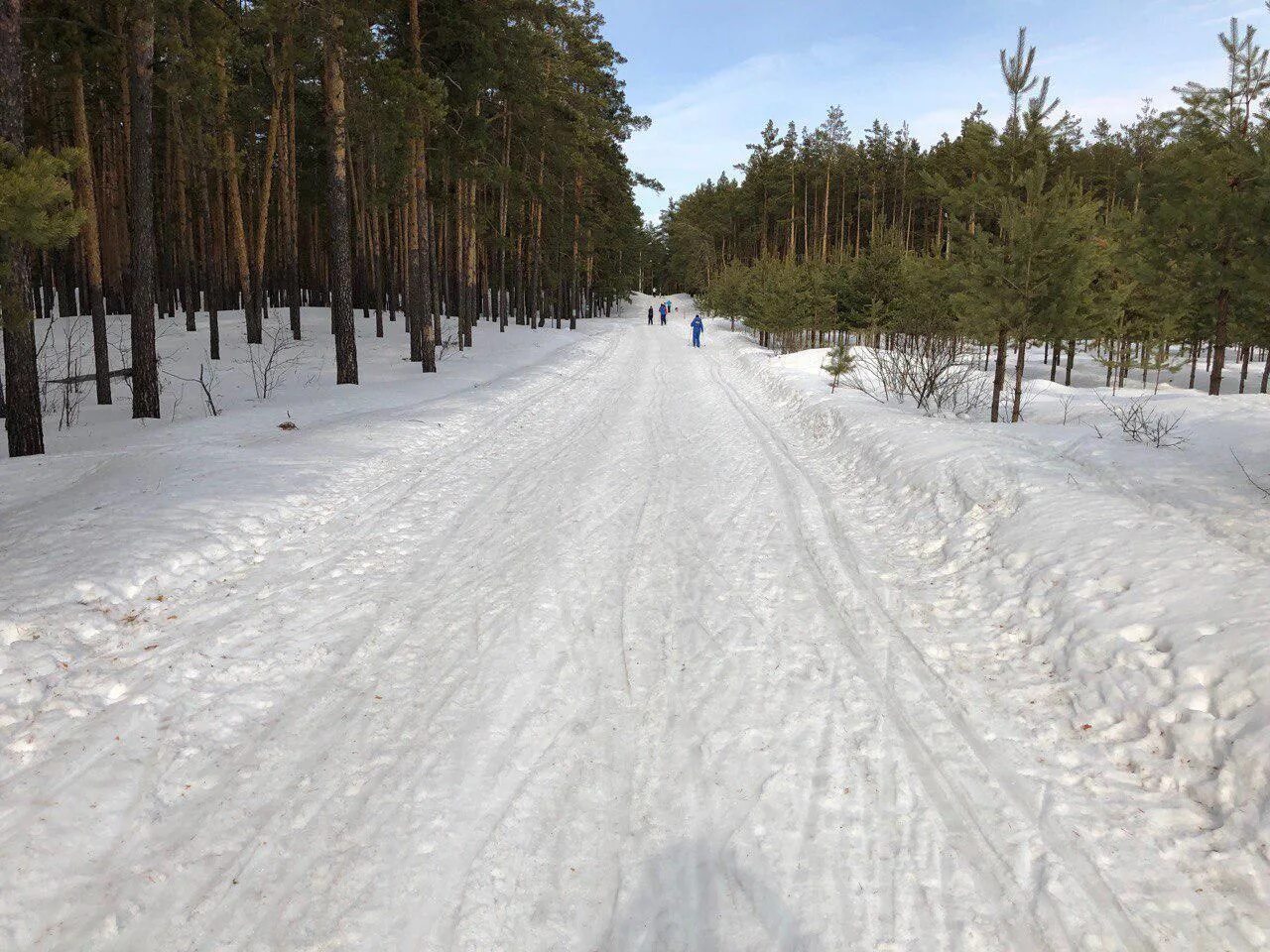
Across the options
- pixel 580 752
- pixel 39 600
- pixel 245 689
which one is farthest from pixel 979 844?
pixel 39 600

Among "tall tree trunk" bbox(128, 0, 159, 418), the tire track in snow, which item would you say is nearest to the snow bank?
the tire track in snow

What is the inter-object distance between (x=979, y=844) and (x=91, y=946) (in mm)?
3393

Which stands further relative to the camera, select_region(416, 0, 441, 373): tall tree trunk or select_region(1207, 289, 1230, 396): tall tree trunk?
select_region(1207, 289, 1230, 396): tall tree trunk

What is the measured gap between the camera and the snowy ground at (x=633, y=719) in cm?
252

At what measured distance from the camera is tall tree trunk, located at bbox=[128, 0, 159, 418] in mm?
10797

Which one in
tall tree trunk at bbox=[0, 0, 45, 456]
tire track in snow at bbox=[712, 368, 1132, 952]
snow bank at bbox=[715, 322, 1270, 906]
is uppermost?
tall tree trunk at bbox=[0, 0, 45, 456]

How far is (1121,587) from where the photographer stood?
4.54 meters

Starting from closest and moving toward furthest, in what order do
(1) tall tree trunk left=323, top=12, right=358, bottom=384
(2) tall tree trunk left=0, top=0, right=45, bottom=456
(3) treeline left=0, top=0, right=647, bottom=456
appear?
(2) tall tree trunk left=0, top=0, right=45, bottom=456, (3) treeline left=0, top=0, right=647, bottom=456, (1) tall tree trunk left=323, top=12, right=358, bottom=384

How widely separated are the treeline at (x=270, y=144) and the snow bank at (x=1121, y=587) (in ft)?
25.8

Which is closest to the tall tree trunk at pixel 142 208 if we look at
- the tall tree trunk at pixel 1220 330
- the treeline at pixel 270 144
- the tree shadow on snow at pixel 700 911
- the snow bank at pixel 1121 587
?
the treeline at pixel 270 144

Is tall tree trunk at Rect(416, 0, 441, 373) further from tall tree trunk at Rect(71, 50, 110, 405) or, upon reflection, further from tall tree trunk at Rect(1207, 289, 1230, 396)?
tall tree trunk at Rect(1207, 289, 1230, 396)

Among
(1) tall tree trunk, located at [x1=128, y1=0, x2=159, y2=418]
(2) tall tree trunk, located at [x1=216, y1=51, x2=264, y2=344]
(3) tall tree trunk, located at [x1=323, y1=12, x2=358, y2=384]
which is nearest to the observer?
(1) tall tree trunk, located at [x1=128, y1=0, x2=159, y2=418]

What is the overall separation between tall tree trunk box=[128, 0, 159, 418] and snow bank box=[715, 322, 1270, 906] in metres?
12.0

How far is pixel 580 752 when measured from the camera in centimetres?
331
